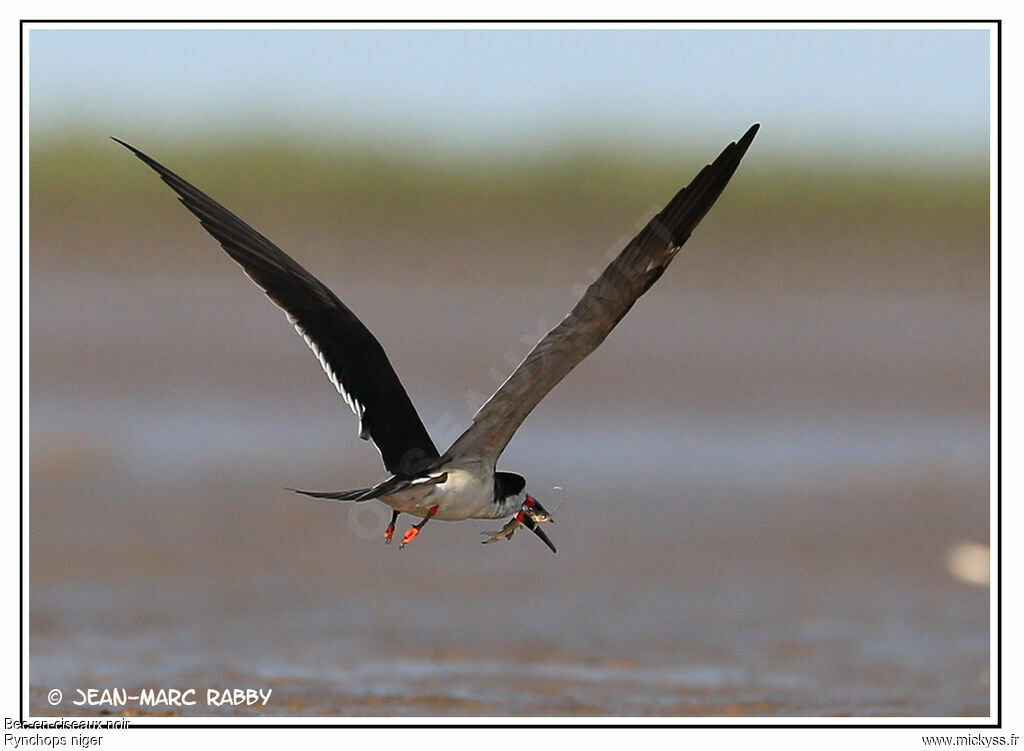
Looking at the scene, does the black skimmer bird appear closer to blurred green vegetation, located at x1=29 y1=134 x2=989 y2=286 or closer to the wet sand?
the wet sand

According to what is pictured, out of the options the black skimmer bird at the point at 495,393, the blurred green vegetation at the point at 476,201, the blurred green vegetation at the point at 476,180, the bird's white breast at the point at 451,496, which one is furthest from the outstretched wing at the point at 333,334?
the blurred green vegetation at the point at 476,180

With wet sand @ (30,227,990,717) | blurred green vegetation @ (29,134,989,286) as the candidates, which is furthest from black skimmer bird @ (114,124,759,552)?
blurred green vegetation @ (29,134,989,286)

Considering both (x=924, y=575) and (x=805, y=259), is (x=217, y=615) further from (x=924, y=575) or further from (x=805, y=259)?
(x=805, y=259)

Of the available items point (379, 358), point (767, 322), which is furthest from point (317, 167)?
point (379, 358)

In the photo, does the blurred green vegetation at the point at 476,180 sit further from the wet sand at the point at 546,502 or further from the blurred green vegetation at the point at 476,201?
the wet sand at the point at 546,502

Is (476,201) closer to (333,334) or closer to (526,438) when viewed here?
(526,438)

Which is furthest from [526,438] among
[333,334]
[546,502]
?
[333,334]
